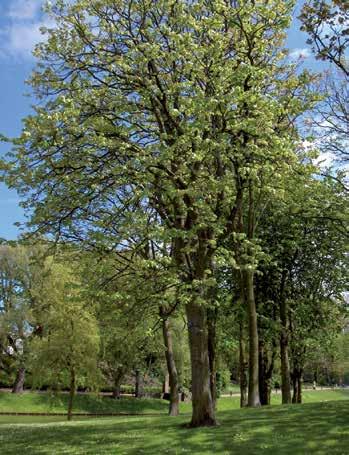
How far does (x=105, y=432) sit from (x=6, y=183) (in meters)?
8.47

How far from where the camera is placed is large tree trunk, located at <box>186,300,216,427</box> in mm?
15711

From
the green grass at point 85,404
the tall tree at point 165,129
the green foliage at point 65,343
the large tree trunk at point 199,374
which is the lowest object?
the green grass at point 85,404

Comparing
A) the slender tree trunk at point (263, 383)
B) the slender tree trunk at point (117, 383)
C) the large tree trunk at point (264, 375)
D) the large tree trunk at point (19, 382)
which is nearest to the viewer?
the large tree trunk at point (264, 375)

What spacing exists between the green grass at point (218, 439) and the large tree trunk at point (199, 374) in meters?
0.55

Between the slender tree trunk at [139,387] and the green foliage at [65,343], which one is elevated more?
the green foliage at [65,343]

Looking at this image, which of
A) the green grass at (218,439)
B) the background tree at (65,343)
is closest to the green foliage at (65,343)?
the background tree at (65,343)

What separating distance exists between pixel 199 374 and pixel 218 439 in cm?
273

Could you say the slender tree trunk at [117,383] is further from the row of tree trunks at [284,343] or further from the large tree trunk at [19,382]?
the row of tree trunks at [284,343]

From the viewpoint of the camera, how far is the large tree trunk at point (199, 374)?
15711mm

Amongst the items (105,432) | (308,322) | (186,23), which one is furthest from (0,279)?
(186,23)

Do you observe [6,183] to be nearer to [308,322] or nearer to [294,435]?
[294,435]

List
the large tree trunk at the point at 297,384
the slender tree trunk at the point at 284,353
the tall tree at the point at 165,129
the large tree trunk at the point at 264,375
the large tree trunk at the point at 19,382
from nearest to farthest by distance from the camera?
the tall tree at the point at 165,129 < the slender tree trunk at the point at 284,353 < the large tree trunk at the point at 264,375 < the large tree trunk at the point at 297,384 < the large tree trunk at the point at 19,382

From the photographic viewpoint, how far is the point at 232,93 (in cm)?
1378

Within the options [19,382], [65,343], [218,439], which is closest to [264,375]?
[65,343]
